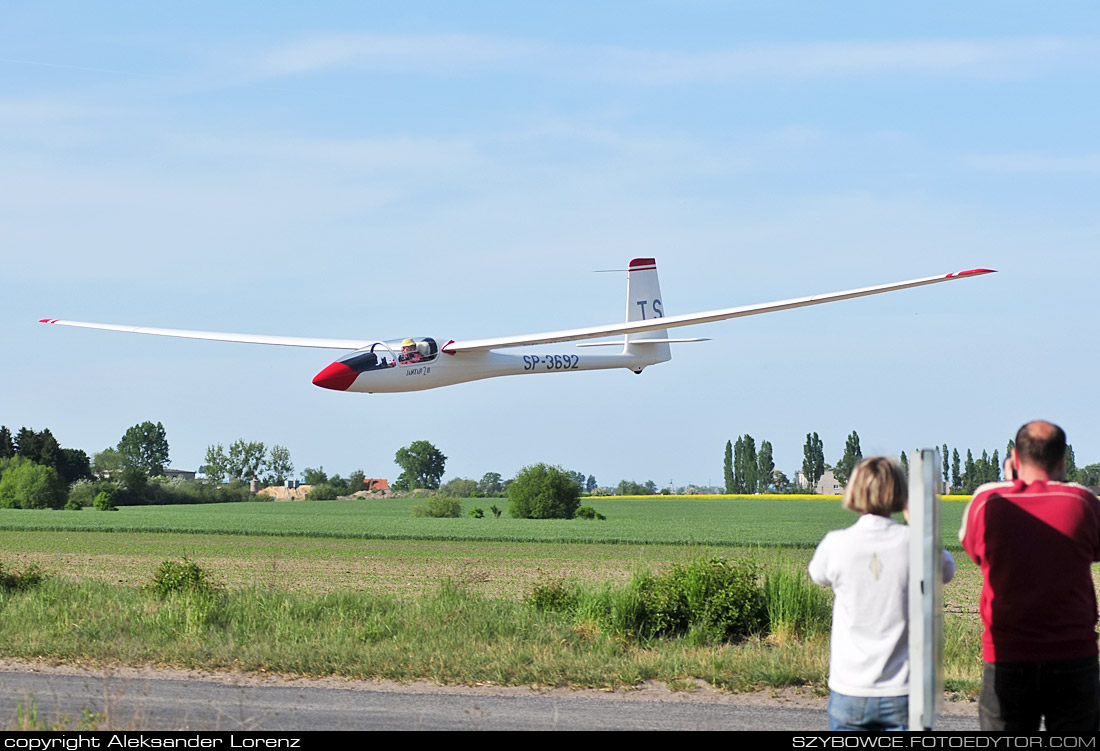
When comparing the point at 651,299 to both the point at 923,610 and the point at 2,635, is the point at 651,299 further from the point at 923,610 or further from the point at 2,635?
the point at 923,610

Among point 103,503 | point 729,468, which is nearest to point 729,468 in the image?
point 729,468

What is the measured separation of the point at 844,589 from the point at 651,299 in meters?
28.7

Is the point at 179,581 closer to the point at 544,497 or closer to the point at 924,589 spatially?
the point at 924,589

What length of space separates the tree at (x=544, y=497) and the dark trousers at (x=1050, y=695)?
6651cm

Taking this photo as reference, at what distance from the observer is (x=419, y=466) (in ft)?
391

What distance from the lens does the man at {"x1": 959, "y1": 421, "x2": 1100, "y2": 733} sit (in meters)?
4.86

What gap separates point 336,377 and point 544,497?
54.1 meters

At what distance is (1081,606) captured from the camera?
491cm

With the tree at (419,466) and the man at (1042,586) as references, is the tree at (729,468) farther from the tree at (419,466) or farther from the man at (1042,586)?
the man at (1042,586)

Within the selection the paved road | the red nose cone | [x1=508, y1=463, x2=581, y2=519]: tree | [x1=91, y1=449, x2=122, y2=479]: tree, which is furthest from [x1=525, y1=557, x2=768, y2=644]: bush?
[x1=91, y1=449, x2=122, y2=479]: tree

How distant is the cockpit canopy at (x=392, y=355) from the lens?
1845 cm

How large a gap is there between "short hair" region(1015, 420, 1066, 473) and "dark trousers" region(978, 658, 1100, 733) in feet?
2.97

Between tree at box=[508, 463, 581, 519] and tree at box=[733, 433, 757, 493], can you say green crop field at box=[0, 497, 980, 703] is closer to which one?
tree at box=[508, 463, 581, 519]
